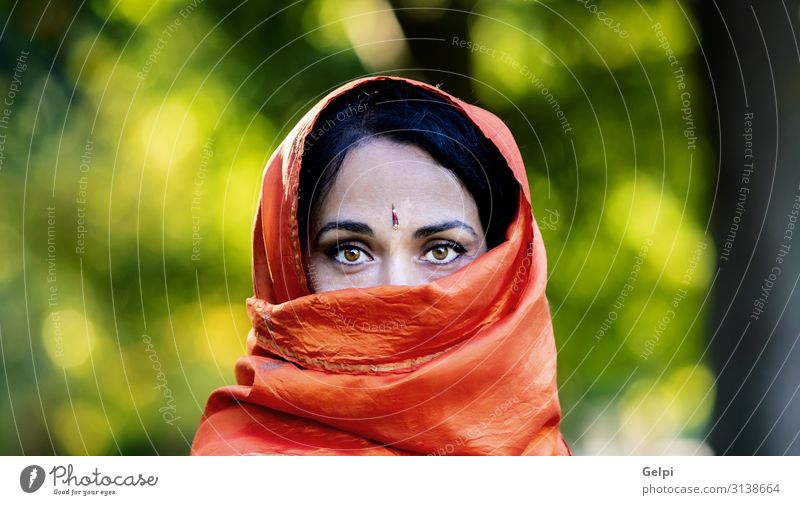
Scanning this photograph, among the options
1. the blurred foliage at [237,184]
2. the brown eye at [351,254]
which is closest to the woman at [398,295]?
the brown eye at [351,254]

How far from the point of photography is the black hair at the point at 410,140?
1738 mm

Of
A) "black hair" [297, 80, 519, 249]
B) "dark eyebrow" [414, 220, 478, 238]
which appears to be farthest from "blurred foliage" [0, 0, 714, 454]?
"dark eyebrow" [414, 220, 478, 238]

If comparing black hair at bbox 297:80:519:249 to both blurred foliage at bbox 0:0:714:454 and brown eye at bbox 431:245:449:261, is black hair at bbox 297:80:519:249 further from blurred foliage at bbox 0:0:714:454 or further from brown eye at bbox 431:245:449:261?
blurred foliage at bbox 0:0:714:454

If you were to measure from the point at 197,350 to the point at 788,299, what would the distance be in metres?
2.41

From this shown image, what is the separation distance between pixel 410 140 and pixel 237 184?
6.58 feet

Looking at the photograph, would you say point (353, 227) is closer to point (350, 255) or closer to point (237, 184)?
point (350, 255)

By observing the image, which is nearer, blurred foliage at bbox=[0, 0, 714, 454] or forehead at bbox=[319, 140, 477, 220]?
forehead at bbox=[319, 140, 477, 220]

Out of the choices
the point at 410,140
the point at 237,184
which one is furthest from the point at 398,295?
the point at 237,184

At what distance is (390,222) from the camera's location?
1668mm

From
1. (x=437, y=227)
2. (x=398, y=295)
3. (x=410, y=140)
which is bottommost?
(x=398, y=295)

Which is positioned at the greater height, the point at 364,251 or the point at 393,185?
the point at 393,185

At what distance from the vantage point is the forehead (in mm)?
1678

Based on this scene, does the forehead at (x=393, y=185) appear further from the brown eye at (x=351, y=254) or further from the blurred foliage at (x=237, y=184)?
the blurred foliage at (x=237, y=184)

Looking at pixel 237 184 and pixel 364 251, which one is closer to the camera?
pixel 364 251
